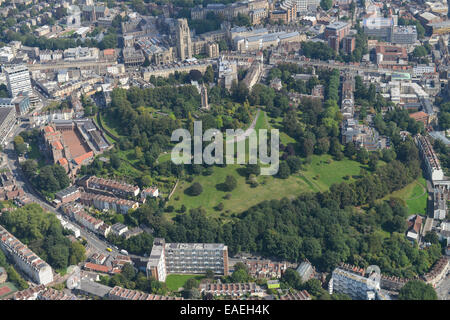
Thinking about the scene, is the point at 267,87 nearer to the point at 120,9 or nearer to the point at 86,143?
the point at 86,143

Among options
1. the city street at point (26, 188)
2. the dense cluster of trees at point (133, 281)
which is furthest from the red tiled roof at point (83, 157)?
the dense cluster of trees at point (133, 281)

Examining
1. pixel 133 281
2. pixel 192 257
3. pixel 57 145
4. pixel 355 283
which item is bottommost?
pixel 133 281

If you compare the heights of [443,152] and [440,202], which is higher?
[443,152]

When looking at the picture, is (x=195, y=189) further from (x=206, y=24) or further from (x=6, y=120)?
(x=206, y=24)

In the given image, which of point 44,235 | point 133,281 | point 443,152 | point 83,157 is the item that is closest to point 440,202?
point 443,152

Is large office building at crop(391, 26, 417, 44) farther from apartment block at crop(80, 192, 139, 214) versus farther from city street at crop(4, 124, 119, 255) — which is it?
city street at crop(4, 124, 119, 255)

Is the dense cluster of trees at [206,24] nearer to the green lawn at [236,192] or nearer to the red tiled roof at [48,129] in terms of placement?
the red tiled roof at [48,129]

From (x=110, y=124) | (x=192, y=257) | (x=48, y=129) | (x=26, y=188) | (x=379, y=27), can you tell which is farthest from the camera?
(x=379, y=27)
